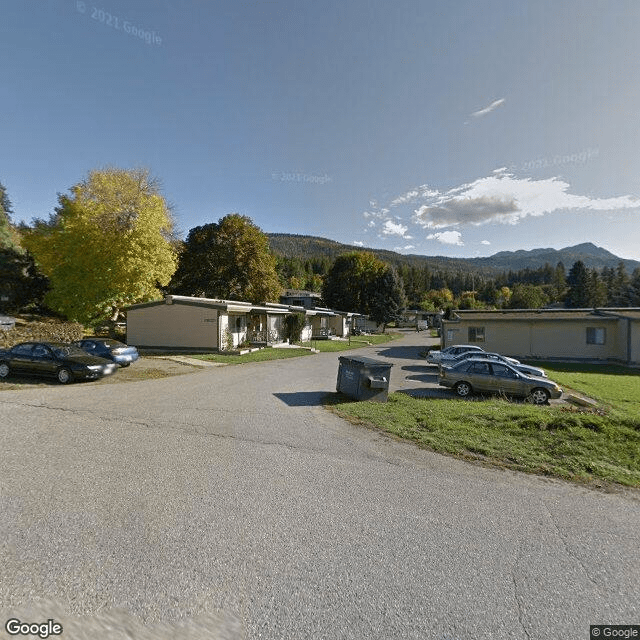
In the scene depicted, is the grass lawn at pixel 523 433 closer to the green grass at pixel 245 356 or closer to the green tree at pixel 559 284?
the green grass at pixel 245 356

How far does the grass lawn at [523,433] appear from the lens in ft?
19.0

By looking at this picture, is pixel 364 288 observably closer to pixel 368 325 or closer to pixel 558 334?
pixel 368 325

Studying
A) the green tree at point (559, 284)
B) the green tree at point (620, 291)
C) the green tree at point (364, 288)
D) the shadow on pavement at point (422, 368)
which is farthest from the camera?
the green tree at point (559, 284)

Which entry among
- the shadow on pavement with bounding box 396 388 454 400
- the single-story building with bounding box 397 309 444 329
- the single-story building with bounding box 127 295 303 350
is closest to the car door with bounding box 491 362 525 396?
the shadow on pavement with bounding box 396 388 454 400

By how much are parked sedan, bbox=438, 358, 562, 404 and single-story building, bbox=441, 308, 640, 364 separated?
1349 cm

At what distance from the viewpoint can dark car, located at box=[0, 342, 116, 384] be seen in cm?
1248

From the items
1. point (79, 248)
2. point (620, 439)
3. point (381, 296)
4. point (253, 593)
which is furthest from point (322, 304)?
point (253, 593)

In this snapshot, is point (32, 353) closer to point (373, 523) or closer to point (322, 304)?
point (373, 523)

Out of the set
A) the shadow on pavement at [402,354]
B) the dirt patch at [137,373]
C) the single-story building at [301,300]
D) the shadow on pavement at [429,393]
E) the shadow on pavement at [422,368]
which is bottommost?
the shadow on pavement at [402,354]

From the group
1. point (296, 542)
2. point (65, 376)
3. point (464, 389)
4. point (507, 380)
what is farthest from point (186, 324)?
point (296, 542)

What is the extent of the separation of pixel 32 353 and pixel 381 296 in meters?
47.3

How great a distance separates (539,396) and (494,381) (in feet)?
4.46

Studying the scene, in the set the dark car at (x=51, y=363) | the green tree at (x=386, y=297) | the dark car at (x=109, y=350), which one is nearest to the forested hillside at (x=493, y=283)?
the green tree at (x=386, y=297)

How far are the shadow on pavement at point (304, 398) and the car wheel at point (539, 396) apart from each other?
6.57 m
